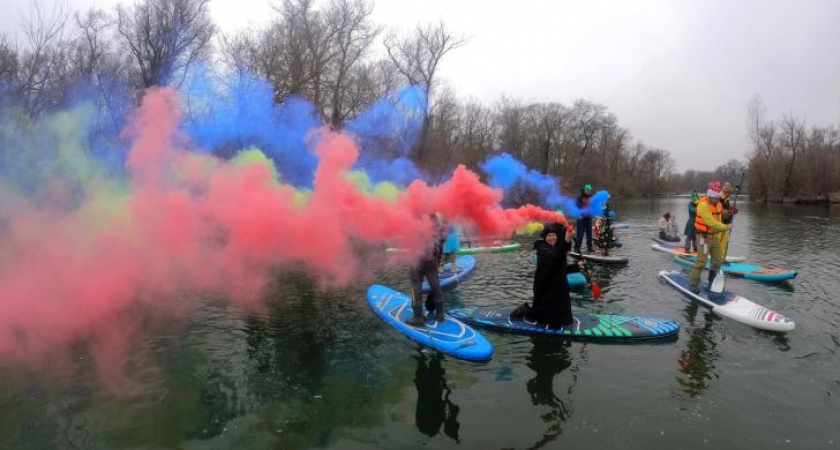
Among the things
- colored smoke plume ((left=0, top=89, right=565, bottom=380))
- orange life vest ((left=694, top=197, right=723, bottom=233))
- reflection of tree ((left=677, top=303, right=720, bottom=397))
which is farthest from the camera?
orange life vest ((left=694, top=197, right=723, bottom=233))

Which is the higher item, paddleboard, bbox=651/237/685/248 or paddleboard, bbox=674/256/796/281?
paddleboard, bbox=651/237/685/248

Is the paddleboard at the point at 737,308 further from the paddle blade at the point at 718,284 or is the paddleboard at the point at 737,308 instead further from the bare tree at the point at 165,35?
the bare tree at the point at 165,35

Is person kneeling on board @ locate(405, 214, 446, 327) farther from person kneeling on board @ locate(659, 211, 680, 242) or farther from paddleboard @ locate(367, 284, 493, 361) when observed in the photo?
person kneeling on board @ locate(659, 211, 680, 242)

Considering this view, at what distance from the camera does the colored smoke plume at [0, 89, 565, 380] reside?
8.42m

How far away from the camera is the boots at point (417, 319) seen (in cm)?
864

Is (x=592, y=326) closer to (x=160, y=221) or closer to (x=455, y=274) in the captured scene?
(x=455, y=274)

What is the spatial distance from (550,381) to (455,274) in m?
6.43

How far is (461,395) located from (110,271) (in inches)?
303

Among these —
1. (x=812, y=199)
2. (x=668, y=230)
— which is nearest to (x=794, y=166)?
(x=812, y=199)

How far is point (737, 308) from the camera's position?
9.51 meters

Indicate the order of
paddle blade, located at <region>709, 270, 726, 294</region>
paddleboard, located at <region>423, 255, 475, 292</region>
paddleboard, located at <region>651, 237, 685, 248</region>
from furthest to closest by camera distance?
paddleboard, located at <region>651, 237, 685, 248</region> → paddleboard, located at <region>423, 255, 475, 292</region> → paddle blade, located at <region>709, 270, 726, 294</region>

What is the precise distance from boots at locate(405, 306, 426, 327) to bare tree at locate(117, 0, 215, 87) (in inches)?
641

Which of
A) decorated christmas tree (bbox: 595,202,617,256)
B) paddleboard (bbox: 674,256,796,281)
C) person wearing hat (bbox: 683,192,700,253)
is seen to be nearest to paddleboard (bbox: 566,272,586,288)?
paddleboard (bbox: 674,256,796,281)

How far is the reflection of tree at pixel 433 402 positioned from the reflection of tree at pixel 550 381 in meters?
1.02
